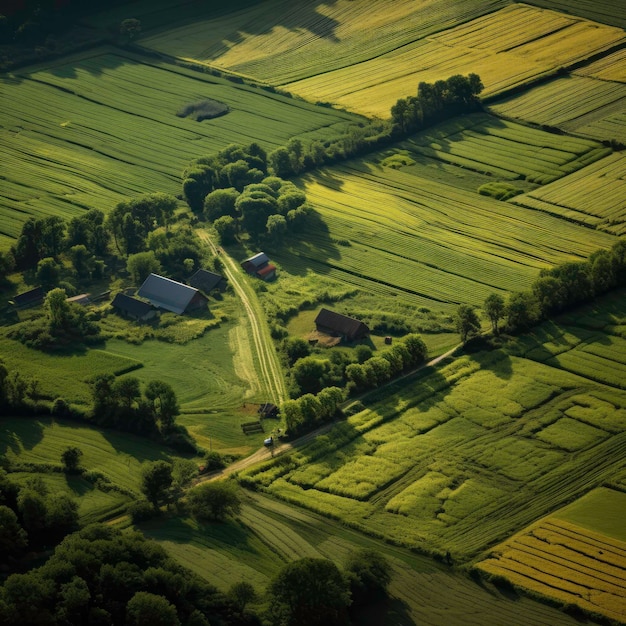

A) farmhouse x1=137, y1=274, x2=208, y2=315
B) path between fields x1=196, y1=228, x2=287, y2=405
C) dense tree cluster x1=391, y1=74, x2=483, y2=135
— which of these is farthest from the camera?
dense tree cluster x1=391, y1=74, x2=483, y2=135

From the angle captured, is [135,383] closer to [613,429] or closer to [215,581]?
[215,581]

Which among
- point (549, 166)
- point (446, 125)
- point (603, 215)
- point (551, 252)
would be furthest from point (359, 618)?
point (446, 125)

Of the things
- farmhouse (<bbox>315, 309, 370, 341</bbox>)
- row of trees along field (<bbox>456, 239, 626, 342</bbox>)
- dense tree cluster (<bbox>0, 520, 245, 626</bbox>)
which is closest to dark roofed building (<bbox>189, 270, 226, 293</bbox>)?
farmhouse (<bbox>315, 309, 370, 341</bbox>)

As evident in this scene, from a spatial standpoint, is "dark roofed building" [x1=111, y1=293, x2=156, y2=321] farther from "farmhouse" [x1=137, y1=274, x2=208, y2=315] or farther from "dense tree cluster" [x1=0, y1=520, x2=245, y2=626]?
"dense tree cluster" [x1=0, y1=520, x2=245, y2=626]

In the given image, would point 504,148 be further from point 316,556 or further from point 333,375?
point 316,556

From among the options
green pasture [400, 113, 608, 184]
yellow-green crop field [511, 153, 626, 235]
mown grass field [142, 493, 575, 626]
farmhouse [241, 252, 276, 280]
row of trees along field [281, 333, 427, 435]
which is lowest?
mown grass field [142, 493, 575, 626]
